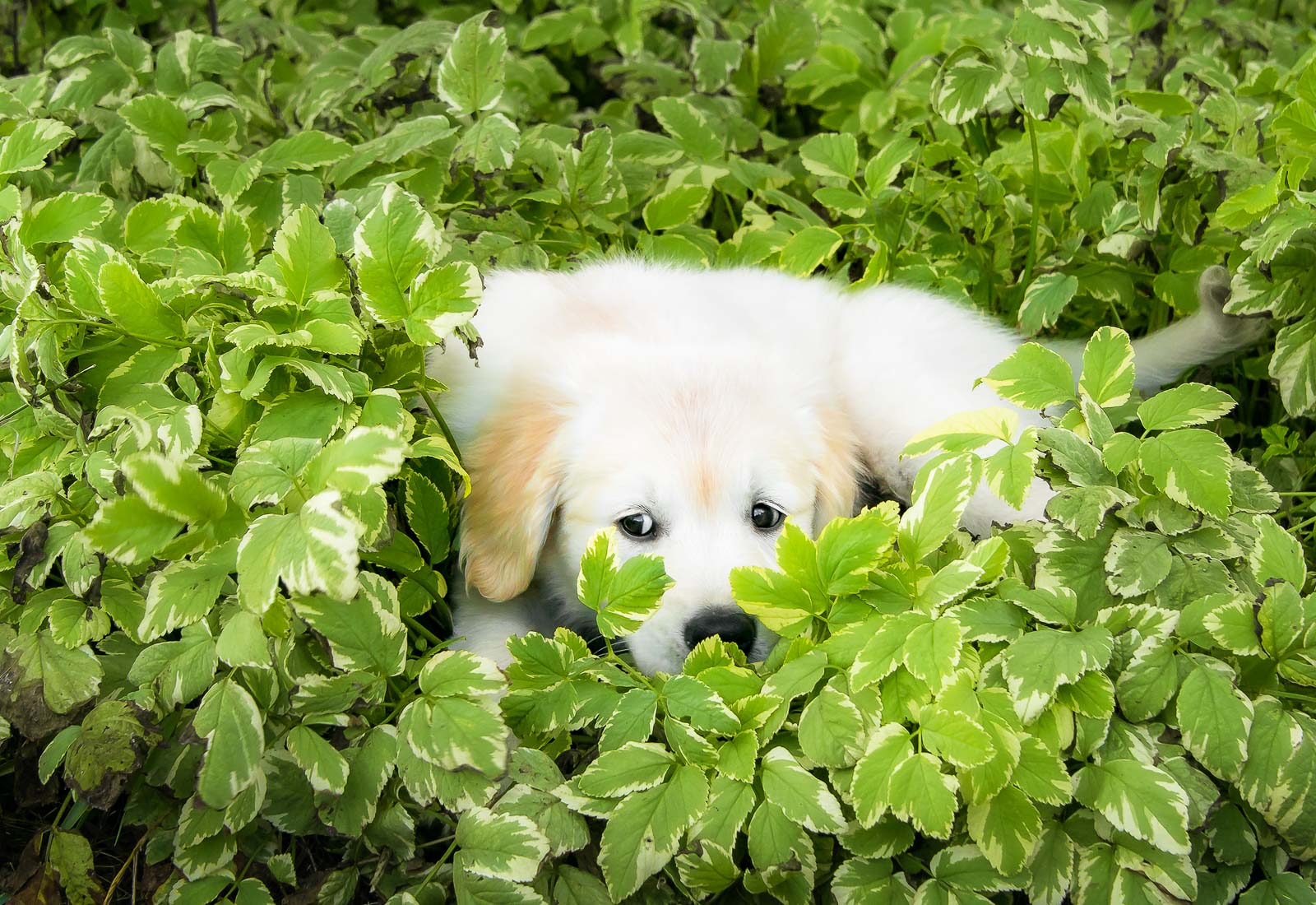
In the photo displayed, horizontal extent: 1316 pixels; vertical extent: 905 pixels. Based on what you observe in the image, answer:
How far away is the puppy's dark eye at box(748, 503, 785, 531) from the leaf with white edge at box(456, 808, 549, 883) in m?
0.67

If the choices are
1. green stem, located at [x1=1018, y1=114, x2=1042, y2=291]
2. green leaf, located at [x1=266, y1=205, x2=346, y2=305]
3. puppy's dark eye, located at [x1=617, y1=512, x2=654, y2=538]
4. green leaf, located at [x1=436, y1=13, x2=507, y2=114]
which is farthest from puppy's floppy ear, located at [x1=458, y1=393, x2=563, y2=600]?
green stem, located at [x1=1018, y1=114, x2=1042, y2=291]

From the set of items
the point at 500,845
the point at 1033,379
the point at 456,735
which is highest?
the point at 1033,379

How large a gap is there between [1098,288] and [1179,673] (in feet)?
3.54

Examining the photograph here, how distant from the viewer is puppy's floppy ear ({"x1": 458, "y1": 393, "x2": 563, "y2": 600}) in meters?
1.81

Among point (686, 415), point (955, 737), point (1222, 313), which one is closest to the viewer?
point (955, 737)

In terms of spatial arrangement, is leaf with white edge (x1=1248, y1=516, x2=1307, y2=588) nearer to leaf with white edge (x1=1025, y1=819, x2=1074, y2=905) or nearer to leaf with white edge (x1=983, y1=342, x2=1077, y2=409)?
leaf with white edge (x1=983, y1=342, x2=1077, y2=409)

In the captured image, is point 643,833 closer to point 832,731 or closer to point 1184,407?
point 832,731

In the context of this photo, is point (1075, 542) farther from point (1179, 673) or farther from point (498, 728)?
point (498, 728)

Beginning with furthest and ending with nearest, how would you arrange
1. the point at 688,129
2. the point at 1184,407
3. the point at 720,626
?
the point at 688,129 → the point at 720,626 → the point at 1184,407

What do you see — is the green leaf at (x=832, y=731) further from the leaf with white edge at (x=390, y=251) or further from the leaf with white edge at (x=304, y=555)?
the leaf with white edge at (x=390, y=251)

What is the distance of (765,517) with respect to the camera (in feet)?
6.09

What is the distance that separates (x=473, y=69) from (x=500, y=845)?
1.40m

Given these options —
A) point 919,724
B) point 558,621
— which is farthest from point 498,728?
point 558,621

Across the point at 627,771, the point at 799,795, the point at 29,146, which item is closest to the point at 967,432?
the point at 799,795
